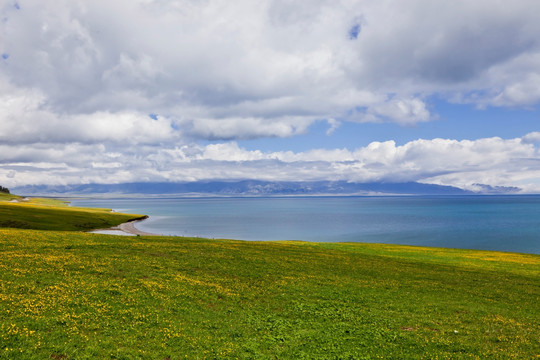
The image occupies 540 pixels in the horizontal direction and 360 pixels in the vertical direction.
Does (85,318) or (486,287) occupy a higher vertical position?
(85,318)

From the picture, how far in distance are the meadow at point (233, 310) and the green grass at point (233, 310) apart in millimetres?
92

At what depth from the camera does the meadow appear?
1847 cm

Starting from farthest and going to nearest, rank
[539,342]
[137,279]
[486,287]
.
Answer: [486,287] < [137,279] < [539,342]

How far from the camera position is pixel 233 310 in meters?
25.2

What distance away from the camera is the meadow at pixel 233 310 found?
727 inches

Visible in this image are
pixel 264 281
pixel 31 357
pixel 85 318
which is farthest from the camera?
pixel 264 281

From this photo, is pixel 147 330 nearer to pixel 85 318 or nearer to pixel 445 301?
pixel 85 318

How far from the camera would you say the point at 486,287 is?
37844mm

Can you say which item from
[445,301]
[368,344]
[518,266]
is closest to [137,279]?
[368,344]

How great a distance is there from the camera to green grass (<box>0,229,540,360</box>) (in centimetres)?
1847

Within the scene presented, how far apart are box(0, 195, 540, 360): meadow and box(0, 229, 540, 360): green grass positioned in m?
0.09

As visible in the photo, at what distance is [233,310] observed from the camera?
82.7 feet

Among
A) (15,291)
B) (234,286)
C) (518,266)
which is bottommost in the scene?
(518,266)

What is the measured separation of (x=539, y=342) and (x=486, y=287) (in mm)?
17704
